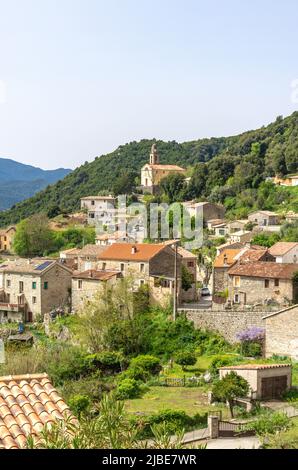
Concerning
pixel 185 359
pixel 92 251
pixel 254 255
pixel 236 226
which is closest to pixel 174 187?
pixel 236 226

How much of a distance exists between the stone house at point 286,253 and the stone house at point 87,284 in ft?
27.9

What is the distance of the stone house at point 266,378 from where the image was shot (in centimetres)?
2106

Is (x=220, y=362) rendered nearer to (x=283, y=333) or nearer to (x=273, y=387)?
(x=283, y=333)

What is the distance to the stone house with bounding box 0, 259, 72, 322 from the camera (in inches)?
1463

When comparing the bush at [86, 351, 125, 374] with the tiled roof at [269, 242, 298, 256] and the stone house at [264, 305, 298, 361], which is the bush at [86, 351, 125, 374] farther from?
the tiled roof at [269, 242, 298, 256]

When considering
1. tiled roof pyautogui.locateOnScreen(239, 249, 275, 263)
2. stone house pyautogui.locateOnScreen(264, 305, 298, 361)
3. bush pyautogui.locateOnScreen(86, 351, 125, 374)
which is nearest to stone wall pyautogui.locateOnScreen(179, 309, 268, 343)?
stone house pyautogui.locateOnScreen(264, 305, 298, 361)

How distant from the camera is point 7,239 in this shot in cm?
6119

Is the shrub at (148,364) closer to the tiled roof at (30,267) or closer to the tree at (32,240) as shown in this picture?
the tiled roof at (30,267)

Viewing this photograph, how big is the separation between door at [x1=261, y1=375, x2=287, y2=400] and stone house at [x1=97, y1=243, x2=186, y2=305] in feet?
32.1

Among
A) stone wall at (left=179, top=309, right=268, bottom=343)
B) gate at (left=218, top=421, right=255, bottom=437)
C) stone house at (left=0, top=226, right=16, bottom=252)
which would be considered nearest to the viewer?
→ gate at (left=218, top=421, right=255, bottom=437)

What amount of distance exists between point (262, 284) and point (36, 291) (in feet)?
45.1
